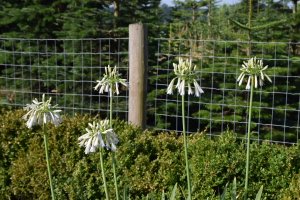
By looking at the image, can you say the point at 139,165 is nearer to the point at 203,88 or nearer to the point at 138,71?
the point at 138,71

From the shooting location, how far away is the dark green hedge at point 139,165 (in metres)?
2.57

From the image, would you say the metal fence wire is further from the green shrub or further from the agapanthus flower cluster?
the agapanthus flower cluster

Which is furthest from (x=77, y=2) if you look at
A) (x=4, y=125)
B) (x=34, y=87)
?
(x=4, y=125)

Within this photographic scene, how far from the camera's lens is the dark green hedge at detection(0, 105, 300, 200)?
8.43 feet

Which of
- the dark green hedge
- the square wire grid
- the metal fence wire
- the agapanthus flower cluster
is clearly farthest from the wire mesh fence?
the agapanthus flower cluster

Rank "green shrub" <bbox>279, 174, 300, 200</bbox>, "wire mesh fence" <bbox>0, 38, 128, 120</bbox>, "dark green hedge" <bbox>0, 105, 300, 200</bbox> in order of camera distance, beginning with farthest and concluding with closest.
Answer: "wire mesh fence" <bbox>0, 38, 128, 120</bbox>
"dark green hedge" <bbox>0, 105, 300, 200</bbox>
"green shrub" <bbox>279, 174, 300, 200</bbox>

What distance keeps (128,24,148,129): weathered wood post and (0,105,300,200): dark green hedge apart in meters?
0.38

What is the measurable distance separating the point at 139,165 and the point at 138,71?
4.05 ft

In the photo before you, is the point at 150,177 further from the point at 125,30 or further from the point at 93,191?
the point at 125,30

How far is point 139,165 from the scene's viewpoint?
2.80 meters

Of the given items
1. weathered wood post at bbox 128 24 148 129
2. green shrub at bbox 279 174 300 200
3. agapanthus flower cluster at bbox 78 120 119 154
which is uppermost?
weathered wood post at bbox 128 24 148 129

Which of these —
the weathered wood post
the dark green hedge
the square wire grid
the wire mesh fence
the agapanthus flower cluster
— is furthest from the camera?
the wire mesh fence

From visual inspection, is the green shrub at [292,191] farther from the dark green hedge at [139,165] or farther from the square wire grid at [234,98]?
the square wire grid at [234,98]

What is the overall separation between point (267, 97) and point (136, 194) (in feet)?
13.8
